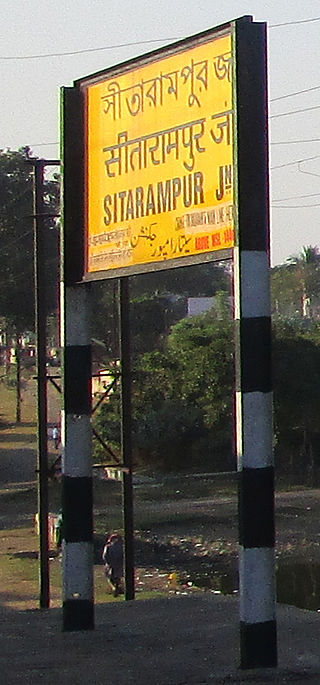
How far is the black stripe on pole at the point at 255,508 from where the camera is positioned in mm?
10359

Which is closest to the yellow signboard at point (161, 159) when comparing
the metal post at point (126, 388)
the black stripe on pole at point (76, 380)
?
the black stripe on pole at point (76, 380)

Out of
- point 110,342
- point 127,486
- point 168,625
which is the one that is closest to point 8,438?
point 110,342

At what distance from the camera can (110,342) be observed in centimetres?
7588

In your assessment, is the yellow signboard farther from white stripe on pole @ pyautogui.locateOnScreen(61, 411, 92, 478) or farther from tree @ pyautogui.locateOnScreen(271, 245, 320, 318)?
tree @ pyautogui.locateOnScreen(271, 245, 320, 318)

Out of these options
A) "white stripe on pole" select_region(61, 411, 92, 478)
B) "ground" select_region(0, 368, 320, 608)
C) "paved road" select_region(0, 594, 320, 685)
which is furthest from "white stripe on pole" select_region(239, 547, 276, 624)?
"ground" select_region(0, 368, 320, 608)

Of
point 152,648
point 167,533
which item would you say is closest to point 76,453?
point 152,648

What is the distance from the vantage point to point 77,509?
1245 centimetres

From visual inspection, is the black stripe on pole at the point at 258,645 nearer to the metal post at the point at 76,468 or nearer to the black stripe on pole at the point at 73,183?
the metal post at the point at 76,468

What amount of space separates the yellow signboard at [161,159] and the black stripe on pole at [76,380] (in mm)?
787

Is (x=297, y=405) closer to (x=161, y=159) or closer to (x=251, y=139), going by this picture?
(x=161, y=159)

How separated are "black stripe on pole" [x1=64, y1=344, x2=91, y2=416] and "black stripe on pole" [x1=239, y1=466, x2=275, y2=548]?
8.62 ft

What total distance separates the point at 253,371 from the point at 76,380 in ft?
8.64

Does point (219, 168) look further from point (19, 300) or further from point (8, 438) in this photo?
point (8, 438)

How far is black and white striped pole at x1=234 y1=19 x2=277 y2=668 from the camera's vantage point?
1035 centimetres
